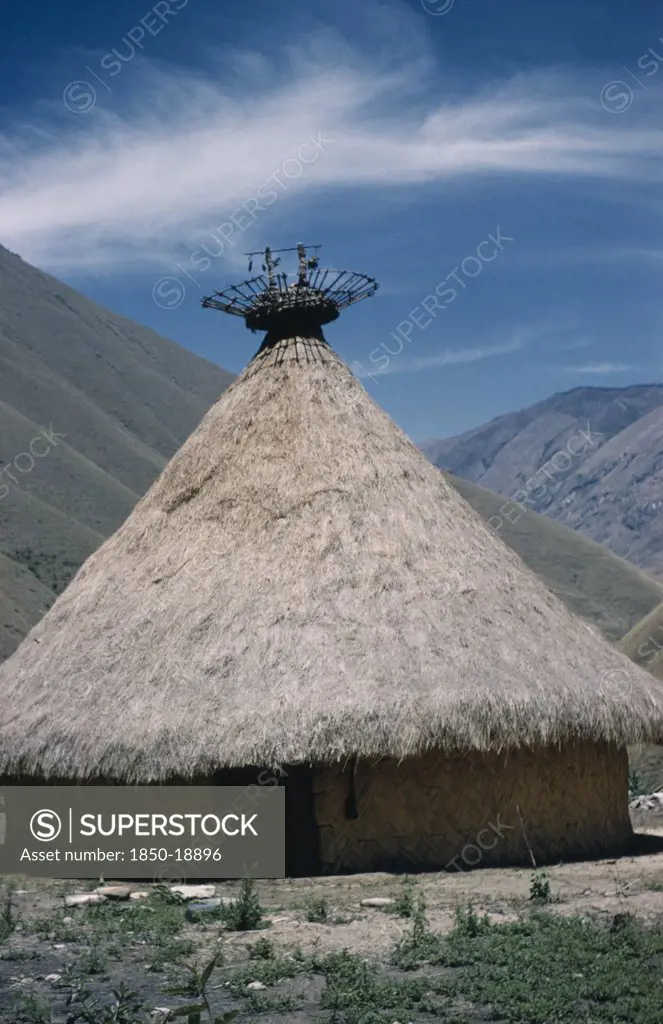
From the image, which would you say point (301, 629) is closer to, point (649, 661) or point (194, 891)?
point (194, 891)

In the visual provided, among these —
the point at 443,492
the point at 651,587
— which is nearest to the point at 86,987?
the point at 443,492

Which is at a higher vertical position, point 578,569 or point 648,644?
point 578,569

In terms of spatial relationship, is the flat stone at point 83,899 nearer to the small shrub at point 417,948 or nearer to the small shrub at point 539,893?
the small shrub at point 417,948

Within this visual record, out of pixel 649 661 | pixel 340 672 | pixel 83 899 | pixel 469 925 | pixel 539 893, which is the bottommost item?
pixel 469 925

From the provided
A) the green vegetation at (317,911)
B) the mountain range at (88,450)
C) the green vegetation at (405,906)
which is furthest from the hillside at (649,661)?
the mountain range at (88,450)

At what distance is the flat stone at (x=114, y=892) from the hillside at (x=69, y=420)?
3785cm

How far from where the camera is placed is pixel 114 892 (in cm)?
1078

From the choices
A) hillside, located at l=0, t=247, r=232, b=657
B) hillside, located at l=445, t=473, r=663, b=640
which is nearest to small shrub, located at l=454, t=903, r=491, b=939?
hillside, located at l=0, t=247, r=232, b=657

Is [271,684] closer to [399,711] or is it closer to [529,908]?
[399,711]

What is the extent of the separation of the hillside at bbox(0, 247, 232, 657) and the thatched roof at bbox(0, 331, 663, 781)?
3519 cm

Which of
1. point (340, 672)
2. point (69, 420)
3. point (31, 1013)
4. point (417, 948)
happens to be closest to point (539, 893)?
point (417, 948)

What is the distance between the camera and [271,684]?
462 inches

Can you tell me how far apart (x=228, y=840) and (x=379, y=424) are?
567cm

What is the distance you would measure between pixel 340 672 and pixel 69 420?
85886 mm
